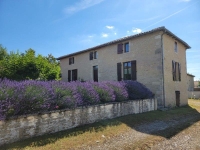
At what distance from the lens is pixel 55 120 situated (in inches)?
192

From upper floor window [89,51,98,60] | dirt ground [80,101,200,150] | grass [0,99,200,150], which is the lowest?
dirt ground [80,101,200,150]

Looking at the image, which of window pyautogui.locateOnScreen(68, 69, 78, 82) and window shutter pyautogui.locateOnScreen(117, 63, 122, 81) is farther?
window pyautogui.locateOnScreen(68, 69, 78, 82)

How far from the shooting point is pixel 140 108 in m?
8.63

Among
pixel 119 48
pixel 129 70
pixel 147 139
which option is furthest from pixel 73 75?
pixel 147 139

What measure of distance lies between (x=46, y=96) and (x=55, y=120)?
856 mm

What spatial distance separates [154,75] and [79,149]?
31.4ft

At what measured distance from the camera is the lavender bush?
406 cm

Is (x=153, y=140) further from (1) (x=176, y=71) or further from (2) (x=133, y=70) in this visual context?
(1) (x=176, y=71)

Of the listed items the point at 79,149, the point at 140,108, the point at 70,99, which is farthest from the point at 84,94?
the point at 140,108

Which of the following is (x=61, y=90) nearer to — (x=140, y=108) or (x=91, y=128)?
(x=91, y=128)

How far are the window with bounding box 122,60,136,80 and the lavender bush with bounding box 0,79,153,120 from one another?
5550mm

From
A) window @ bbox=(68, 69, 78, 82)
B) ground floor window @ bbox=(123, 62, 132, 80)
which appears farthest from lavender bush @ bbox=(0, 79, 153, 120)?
window @ bbox=(68, 69, 78, 82)

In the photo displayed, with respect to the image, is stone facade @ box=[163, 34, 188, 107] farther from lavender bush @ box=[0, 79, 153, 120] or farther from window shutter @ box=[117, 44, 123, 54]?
lavender bush @ box=[0, 79, 153, 120]

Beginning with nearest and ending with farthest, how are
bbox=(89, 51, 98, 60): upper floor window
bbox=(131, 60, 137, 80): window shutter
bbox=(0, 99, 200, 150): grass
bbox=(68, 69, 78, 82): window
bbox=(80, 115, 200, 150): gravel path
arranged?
bbox=(0, 99, 200, 150): grass, bbox=(80, 115, 200, 150): gravel path, bbox=(131, 60, 137, 80): window shutter, bbox=(89, 51, 98, 60): upper floor window, bbox=(68, 69, 78, 82): window
